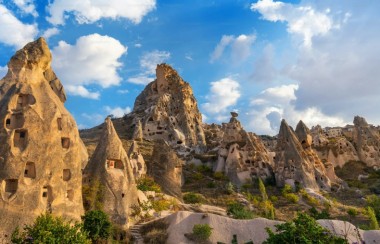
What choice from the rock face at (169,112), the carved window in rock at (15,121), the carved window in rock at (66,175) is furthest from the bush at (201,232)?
the rock face at (169,112)

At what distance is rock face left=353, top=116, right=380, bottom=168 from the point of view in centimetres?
5950

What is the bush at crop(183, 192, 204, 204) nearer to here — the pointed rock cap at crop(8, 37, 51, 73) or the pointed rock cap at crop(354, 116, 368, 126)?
the pointed rock cap at crop(8, 37, 51, 73)

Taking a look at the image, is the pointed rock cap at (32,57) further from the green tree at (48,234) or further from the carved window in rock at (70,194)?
the green tree at (48,234)

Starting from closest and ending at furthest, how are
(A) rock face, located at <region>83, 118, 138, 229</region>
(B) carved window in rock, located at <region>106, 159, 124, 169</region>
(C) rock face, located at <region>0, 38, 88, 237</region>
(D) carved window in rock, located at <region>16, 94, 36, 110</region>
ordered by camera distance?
(C) rock face, located at <region>0, 38, 88, 237</region> → (D) carved window in rock, located at <region>16, 94, 36, 110</region> → (A) rock face, located at <region>83, 118, 138, 229</region> → (B) carved window in rock, located at <region>106, 159, 124, 169</region>

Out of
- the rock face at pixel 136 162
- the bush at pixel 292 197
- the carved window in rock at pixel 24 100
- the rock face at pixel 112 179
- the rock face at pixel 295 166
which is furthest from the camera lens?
the rock face at pixel 295 166

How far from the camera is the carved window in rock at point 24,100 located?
67.5ft

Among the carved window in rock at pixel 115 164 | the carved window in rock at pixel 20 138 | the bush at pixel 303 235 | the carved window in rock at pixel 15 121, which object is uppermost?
the carved window in rock at pixel 15 121

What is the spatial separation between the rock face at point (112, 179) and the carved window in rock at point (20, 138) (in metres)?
6.39

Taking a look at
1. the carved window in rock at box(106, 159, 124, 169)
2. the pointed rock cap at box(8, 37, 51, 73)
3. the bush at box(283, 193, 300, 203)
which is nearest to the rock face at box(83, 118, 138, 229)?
the carved window in rock at box(106, 159, 124, 169)

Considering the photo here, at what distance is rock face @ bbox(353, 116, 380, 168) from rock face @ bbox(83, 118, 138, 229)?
46.2 meters

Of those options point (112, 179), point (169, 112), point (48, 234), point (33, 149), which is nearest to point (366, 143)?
point (169, 112)

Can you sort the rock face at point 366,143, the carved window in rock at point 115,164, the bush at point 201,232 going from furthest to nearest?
the rock face at point 366,143 < the carved window in rock at point 115,164 < the bush at point 201,232

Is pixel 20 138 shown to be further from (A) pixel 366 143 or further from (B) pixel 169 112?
(B) pixel 169 112

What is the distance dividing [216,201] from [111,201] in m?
14.4
